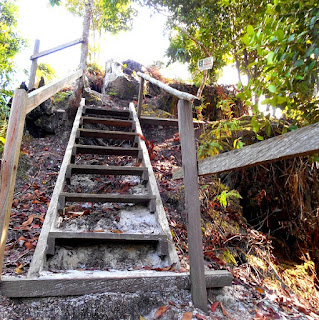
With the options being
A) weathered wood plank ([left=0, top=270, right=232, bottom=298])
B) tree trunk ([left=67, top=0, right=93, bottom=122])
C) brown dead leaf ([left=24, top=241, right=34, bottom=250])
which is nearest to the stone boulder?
tree trunk ([left=67, top=0, right=93, bottom=122])

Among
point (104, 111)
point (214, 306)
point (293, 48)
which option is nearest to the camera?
point (293, 48)

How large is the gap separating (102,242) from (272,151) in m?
1.61

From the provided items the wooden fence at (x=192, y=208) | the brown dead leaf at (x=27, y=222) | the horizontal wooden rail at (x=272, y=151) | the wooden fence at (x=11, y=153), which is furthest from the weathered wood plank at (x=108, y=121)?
the horizontal wooden rail at (x=272, y=151)

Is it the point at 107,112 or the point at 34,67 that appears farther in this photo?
the point at 34,67

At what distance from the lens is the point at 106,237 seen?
2.12 metres

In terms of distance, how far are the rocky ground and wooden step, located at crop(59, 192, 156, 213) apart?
1.18 ft

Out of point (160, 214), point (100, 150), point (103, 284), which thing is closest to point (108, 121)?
point (100, 150)

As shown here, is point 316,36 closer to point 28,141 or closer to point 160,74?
point 28,141

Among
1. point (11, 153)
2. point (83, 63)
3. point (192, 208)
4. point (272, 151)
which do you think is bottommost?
point (192, 208)

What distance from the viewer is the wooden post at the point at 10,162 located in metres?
1.46

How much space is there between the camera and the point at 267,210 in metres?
4.07

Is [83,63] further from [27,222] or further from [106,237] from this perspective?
[106,237]

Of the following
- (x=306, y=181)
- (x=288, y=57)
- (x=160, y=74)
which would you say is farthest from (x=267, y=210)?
(x=160, y=74)

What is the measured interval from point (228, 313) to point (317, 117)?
1401 mm
